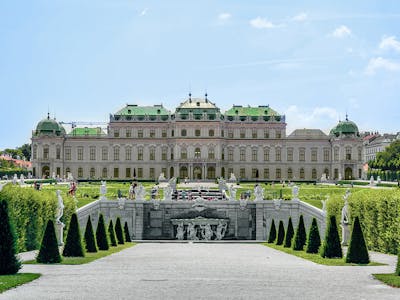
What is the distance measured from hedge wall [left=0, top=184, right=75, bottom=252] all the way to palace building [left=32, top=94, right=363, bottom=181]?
61.9 metres

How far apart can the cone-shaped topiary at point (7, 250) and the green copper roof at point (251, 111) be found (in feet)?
255

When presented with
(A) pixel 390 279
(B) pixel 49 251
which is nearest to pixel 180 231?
(B) pixel 49 251

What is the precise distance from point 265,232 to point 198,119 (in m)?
48.1

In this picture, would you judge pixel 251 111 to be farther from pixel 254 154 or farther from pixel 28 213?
pixel 28 213

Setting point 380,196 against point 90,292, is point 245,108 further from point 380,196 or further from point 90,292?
point 90,292

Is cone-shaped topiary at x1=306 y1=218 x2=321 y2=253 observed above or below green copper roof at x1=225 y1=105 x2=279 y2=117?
below

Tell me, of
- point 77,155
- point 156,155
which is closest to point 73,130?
point 77,155

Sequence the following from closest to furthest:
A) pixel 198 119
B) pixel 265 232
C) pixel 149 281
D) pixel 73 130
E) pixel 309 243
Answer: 1. pixel 149 281
2. pixel 309 243
3. pixel 265 232
4. pixel 198 119
5. pixel 73 130

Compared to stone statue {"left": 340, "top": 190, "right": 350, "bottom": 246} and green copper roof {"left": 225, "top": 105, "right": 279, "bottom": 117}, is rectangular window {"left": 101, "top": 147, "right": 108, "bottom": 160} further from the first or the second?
stone statue {"left": 340, "top": 190, "right": 350, "bottom": 246}

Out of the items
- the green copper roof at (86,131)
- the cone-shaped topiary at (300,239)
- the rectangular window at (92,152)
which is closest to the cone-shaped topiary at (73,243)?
the cone-shaped topiary at (300,239)

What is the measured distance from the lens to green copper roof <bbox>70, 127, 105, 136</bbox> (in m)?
93.7

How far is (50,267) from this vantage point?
1731 cm

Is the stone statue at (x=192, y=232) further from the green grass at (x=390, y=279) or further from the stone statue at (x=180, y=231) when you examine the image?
the green grass at (x=390, y=279)

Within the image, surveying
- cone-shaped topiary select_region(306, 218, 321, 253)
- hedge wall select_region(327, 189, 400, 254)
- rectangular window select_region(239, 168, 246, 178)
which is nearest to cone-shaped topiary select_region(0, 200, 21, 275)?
cone-shaped topiary select_region(306, 218, 321, 253)
